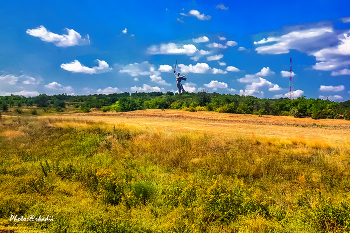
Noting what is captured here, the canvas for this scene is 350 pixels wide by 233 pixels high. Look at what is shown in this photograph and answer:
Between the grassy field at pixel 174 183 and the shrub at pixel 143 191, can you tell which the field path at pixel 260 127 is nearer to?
the grassy field at pixel 174 183

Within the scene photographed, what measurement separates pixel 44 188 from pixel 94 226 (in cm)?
371

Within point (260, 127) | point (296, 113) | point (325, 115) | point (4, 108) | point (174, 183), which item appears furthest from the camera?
point (296, 113)

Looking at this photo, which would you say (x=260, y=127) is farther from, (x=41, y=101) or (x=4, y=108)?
(x=4, y=108)

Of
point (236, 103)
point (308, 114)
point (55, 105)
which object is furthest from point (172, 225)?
point (236, 103)

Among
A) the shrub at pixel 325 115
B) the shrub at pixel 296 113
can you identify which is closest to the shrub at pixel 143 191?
the shrub at pixel 325 115

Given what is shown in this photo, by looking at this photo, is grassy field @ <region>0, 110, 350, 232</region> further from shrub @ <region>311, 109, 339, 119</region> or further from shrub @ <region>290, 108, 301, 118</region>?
shrub @ <region>290, 108, 301, 118</region>

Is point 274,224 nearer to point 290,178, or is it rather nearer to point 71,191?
point 290,178

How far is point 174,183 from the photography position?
804 centimetres

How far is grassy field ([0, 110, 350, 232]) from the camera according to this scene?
227 inches

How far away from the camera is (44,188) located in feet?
26.2

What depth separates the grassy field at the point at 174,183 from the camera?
5.78m

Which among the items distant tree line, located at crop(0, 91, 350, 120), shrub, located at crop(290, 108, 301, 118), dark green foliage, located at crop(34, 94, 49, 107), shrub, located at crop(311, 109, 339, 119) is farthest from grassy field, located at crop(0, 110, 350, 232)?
shrub, located at crop(290, 108, 301, 118)

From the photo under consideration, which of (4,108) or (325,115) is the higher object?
(4,108)

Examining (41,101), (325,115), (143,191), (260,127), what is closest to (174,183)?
(143,191)
